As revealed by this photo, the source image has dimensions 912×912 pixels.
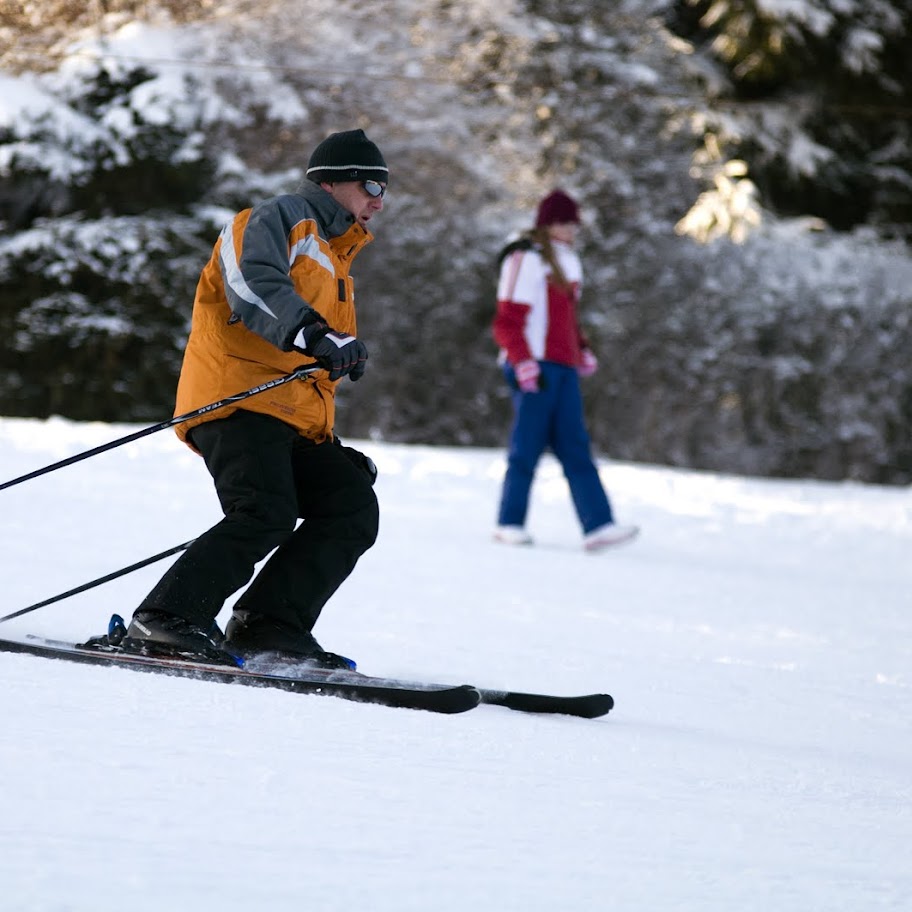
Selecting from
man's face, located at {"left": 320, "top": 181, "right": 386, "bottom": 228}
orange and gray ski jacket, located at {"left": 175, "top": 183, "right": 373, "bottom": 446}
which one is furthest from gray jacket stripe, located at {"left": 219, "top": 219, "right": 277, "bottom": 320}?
man's face, located at {"left": 320, "top": 181, "right": 386, "bottom": 228}

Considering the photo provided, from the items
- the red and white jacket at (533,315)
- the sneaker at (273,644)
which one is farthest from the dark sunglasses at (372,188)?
the red and white jacket at (533,315)

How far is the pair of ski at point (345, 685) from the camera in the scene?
11.8 ft

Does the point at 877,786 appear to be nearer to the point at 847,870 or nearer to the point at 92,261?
the point at 847,870

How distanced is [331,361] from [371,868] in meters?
1.48

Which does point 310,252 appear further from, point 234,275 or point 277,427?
point 277,427

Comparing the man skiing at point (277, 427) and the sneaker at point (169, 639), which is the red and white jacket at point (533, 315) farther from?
the sneaker at point (169, 639)

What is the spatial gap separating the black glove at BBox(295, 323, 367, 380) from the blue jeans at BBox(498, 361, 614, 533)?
4.16m

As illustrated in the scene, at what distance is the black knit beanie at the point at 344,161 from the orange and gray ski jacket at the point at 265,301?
45 millimetres

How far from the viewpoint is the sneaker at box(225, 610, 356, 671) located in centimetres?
396

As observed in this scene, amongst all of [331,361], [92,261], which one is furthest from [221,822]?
[92,261]

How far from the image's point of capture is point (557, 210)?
26.0 ft

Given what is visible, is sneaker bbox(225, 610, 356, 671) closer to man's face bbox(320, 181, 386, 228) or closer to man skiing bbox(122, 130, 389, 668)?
man skiing bbox(122, 130, 389, 668)

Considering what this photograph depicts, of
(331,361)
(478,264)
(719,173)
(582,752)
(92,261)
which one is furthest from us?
(719,173)

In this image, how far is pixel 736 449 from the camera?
15.9 metres
